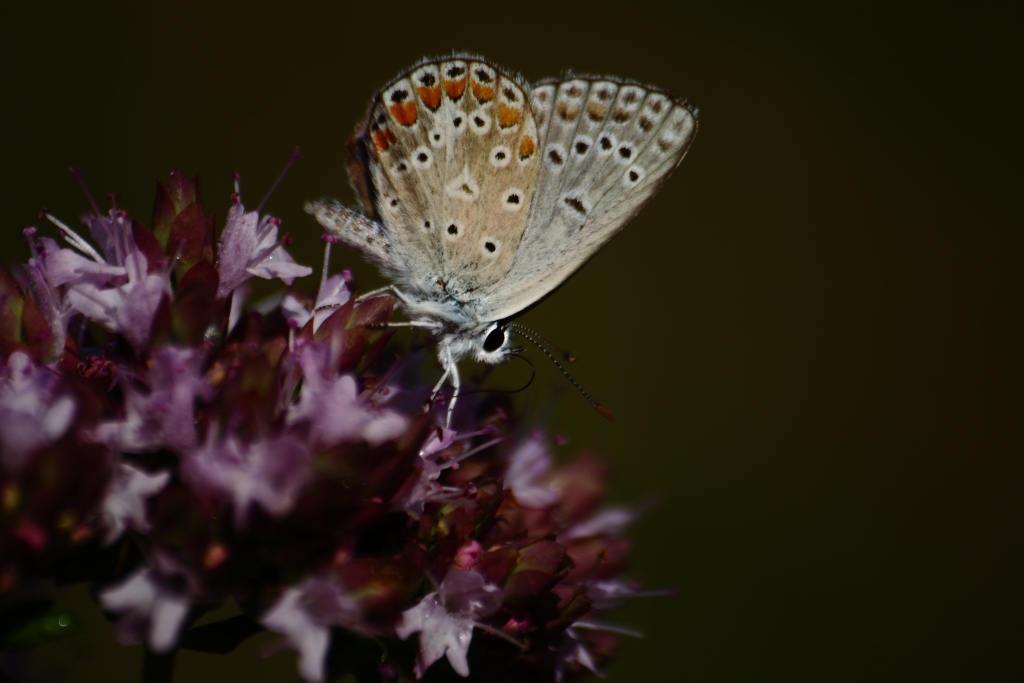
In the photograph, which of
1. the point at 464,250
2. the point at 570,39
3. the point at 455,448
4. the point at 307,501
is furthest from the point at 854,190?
the point at 307,501

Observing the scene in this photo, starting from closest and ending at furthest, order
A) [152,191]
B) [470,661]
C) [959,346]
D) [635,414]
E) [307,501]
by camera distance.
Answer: [307,501]
[470,661]
[152,191]
[635,414]
[959,346]

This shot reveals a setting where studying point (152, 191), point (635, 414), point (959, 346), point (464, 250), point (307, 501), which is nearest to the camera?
point (307, 501)

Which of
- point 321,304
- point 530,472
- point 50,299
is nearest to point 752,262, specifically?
point 530,472

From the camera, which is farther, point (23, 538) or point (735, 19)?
point (735, 19)

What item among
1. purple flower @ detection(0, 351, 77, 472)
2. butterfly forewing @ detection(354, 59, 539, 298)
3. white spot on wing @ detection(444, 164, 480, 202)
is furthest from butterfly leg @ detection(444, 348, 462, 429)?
purple flower @ detection(0, 351, 77, 472)

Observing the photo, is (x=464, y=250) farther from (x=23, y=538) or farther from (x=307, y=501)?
(x=23, y=538)

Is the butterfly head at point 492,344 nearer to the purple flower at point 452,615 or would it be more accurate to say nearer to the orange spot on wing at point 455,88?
the orange spot on wing at point 455,88
